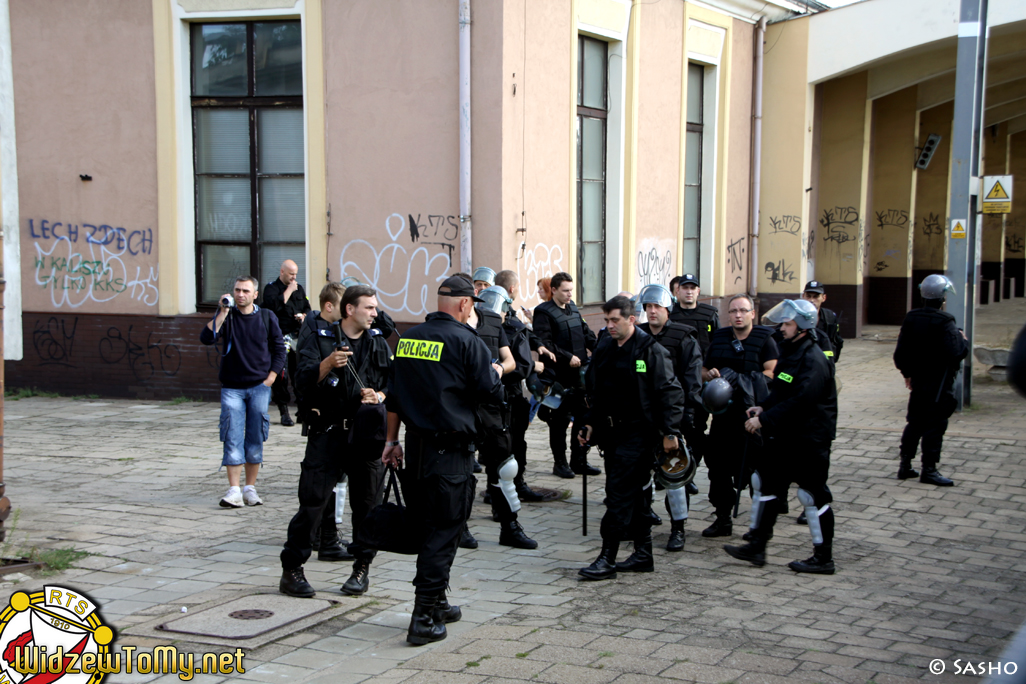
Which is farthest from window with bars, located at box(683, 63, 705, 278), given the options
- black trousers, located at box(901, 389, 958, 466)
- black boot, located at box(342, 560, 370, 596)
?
black boot, located at box(342, 560, 370, 596)

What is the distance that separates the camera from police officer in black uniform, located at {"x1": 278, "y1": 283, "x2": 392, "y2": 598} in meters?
5.77

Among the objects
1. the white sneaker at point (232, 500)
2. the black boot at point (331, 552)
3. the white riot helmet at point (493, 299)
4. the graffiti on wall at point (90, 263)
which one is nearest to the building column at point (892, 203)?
the graffiti on wall at point (90, 263)

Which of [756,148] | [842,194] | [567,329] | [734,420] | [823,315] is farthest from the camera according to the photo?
[842,194]

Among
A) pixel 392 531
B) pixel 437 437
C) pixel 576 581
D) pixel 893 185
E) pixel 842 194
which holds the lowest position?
pixel 576 581

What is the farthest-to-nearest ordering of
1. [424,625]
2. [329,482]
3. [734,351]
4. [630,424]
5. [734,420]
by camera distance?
1. [734,351]
2. [734,420]
3. [630,424]
4. [329,482]
5. [424,625]

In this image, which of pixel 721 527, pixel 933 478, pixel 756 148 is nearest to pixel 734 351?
pixel 721 527

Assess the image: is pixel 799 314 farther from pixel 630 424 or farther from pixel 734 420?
pixel 630 424

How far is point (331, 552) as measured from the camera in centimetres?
654

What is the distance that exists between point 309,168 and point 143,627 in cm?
782

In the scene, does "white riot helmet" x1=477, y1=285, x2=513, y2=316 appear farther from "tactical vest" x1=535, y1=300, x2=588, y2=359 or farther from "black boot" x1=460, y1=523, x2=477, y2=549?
"black boot" x1=460, y1=523, x2=477, y2=549

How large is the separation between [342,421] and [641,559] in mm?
2120

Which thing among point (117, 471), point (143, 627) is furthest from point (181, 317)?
point (143, 627)

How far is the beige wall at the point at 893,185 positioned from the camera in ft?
70.3

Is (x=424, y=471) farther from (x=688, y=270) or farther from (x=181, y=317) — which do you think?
(x=688, y=270)
